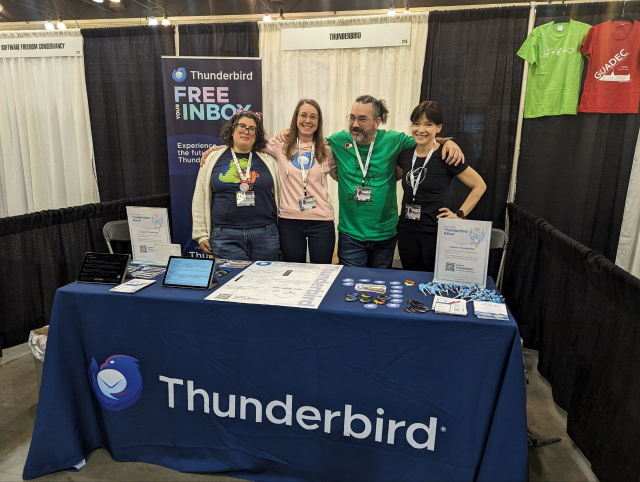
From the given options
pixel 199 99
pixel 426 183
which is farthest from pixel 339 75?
pixel 426 183

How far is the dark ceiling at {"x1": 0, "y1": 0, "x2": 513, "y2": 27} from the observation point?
4164mm

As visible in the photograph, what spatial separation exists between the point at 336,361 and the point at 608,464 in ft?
3.62

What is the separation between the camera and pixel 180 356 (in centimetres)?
146

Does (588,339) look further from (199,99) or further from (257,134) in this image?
(199,99)

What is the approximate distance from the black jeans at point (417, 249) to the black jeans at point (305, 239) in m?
0.39

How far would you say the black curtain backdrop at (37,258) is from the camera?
2.46 m

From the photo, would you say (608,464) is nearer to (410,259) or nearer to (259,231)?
(410,259)

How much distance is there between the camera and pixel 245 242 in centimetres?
209

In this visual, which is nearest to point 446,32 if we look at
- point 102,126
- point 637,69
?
point 637,69

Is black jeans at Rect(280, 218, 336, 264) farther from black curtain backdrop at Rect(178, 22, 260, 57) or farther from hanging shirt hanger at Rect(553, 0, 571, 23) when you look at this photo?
hanging shirt hanger at Rect(553, 0, 571, 23)

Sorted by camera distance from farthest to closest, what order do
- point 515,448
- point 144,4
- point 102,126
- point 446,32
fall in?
point 144,4, point 102,126, point 446,32, point 515,448

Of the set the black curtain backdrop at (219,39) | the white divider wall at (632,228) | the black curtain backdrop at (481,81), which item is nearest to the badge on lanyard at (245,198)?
the black curtain backdrop at (481,81)

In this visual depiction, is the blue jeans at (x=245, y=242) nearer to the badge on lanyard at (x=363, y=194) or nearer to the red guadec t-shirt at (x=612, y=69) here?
the badge on lanyard at (x=363, y=194)

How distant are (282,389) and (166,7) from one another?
4607mm
